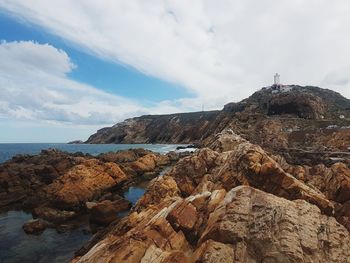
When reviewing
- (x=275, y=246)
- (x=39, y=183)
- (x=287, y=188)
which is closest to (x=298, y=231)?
(x=275, y=246)

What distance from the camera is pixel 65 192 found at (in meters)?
43.0

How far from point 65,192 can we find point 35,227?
8482 millimetres

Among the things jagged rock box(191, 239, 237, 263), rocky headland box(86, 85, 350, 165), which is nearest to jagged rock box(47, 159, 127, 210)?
rocky headland box(86, 85, 350, 165)

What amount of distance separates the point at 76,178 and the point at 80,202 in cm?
501

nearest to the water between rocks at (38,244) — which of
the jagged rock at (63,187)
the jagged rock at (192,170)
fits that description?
the jagged rock at (63,187)

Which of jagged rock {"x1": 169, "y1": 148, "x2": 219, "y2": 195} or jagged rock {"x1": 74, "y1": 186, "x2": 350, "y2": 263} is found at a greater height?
jagged rock {"x1": 169, "y1": 148, "x2": 219, "y2": 195}

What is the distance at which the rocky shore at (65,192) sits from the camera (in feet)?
123

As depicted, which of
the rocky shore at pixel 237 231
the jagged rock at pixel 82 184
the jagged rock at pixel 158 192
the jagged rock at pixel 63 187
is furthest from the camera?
the jagged rock at pixel 82 184

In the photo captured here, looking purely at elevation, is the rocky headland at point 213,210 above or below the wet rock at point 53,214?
above

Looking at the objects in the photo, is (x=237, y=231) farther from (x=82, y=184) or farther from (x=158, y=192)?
(x=82, y=184)

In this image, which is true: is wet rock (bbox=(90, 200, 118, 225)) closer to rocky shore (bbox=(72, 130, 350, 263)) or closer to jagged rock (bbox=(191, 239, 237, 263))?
rocky shore (bbox=(72, 130, 350, 263))

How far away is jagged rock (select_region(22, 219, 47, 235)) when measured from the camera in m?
34.5

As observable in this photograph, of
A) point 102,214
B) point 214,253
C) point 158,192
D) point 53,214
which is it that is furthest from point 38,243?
point 214,253

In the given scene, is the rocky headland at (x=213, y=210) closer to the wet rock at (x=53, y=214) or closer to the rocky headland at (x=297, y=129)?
the wet rock at (x=53, y=214)
